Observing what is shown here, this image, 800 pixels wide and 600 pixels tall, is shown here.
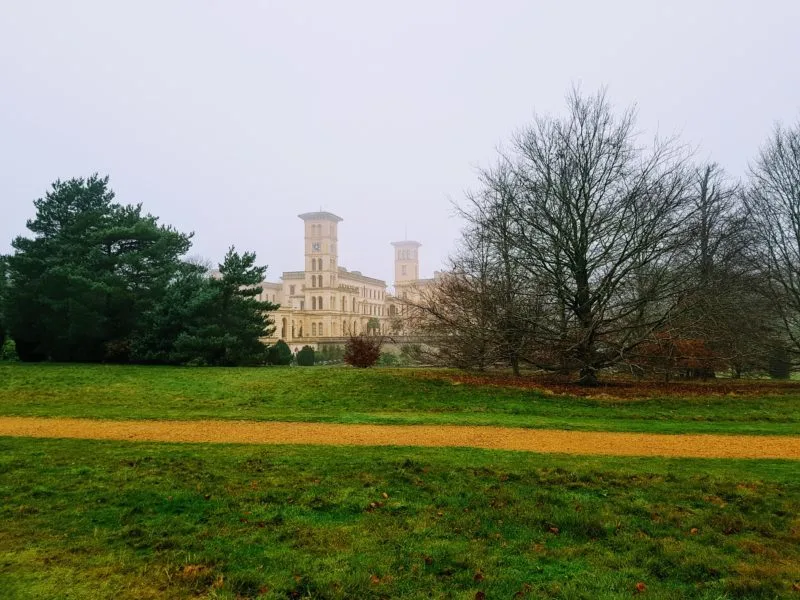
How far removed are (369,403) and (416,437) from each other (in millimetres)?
4217

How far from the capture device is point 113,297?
2359 centimetres

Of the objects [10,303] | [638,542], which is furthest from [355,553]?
[10,303]

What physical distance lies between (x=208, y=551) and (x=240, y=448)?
3982 millimetres

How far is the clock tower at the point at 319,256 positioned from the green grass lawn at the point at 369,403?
64.8m

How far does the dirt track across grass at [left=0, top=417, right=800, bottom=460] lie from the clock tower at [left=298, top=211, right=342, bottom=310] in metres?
71.8

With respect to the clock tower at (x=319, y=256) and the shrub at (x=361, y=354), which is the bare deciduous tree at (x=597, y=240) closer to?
the shrub at (x=361, y=354)

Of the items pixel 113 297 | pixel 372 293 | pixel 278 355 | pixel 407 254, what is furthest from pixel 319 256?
pixel 113 297

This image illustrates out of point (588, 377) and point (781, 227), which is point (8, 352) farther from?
point (781, 227)

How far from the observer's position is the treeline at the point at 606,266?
15969 millimetres

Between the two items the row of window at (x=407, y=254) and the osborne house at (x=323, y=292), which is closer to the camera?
the osborne house at (x=323, y=292)

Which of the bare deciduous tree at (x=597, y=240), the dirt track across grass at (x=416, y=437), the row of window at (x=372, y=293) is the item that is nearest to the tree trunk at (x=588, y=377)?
the bare deciduous tree at (x=597, y=240)

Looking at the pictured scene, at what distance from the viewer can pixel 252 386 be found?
51.0ft

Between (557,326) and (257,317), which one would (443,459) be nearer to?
(557,326)

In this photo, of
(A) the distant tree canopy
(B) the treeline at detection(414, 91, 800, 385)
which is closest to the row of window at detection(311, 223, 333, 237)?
(A) the distant tree canopy
